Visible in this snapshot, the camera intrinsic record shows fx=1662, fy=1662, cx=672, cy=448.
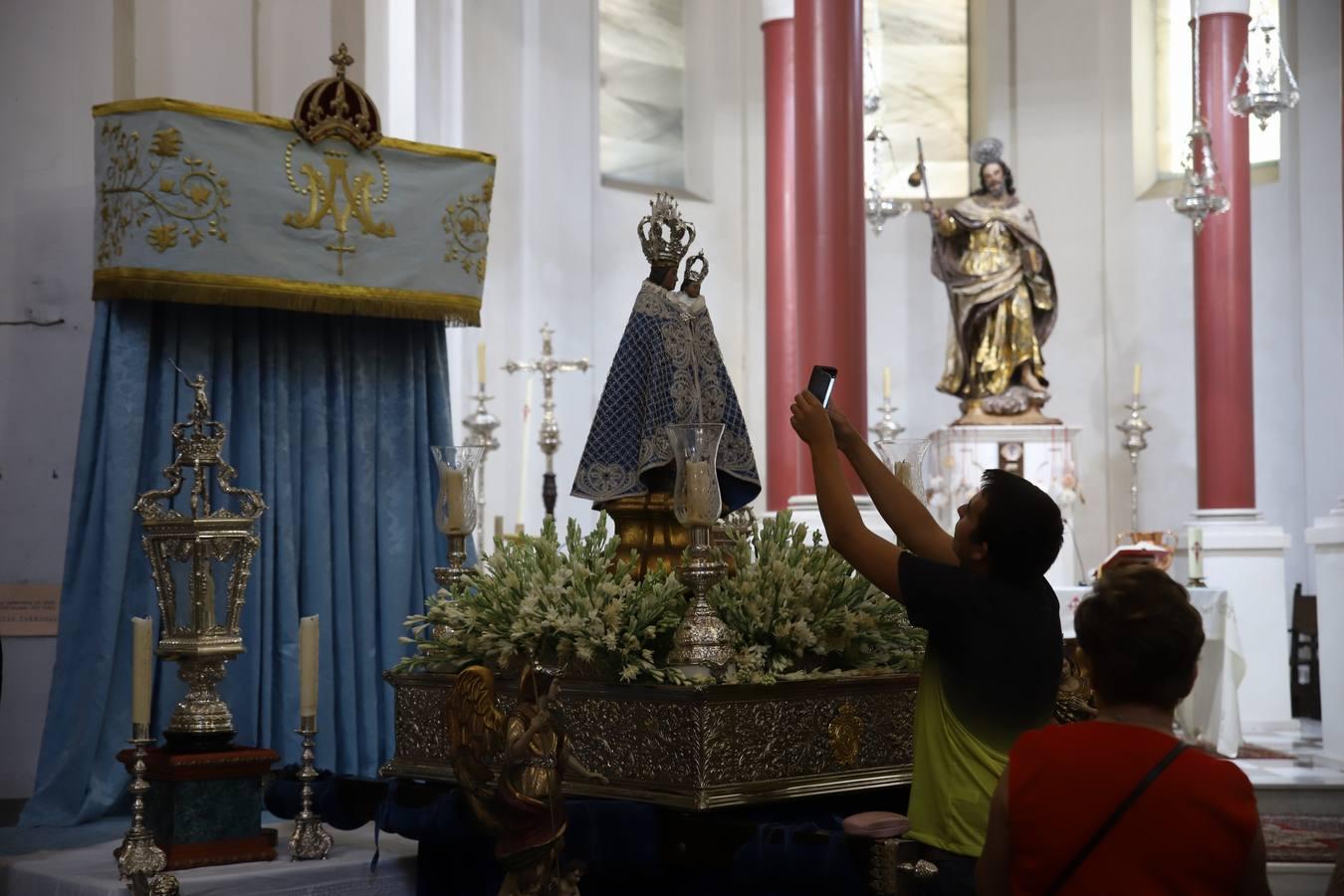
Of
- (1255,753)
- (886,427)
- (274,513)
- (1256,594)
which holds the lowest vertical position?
(1255,753)

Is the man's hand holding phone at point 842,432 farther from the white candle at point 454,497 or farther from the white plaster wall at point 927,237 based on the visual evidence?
the white plaster wall at point 927,237

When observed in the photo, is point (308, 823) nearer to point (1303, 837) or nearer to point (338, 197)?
point (338, 197)

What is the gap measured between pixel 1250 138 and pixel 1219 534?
325 cm

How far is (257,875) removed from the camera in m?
4.20

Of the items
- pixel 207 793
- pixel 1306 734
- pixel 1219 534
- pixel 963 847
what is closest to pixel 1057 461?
pixel 1219 534

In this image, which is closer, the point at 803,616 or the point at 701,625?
the point at 701,625

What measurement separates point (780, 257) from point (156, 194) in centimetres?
624

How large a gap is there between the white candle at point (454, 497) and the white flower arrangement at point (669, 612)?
0.41 meters

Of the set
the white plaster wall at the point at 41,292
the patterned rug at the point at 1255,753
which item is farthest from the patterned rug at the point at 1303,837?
the white plaster wall at the point at 41,292

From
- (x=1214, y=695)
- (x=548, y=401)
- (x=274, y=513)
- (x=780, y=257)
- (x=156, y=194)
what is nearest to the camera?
(x=156, y=194)

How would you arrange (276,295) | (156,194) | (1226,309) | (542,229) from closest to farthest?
1. (156,194)
2. (276,295)
3. (1226,309)
4. (542,229)

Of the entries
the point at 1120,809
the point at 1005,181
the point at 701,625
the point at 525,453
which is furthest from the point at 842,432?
the point at 1005,181

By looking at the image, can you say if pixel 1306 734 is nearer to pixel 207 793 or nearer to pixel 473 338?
pixel 473 338

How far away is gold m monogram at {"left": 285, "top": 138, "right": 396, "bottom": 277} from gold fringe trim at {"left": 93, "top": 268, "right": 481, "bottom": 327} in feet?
0.43
